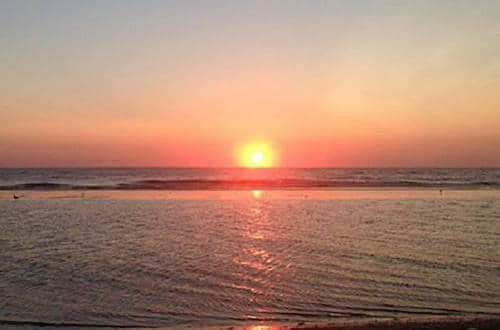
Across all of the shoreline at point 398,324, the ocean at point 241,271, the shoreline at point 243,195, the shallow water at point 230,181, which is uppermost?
the shallow water at point 230,181

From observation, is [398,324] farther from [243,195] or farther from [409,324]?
[243,195]

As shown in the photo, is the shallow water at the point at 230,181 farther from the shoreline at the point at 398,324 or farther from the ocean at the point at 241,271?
the shoreline at the point at 398,324

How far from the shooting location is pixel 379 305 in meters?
10.2

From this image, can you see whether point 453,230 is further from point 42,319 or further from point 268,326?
point 42,319

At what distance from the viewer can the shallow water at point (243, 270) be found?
10.0m

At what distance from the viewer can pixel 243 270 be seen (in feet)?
44.4

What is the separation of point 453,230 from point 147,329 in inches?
624

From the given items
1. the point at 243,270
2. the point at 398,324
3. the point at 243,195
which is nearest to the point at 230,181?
the point at 243,195

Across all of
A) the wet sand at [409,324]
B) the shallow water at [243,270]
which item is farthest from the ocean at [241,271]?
the wet sand at [409,324]

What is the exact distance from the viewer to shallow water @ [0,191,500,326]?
10.0m

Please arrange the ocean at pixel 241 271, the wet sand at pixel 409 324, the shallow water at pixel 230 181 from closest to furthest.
Answer: the wet sand at pixel 409 324, the ocean at pixel 241 271, the shallow water at pixel 230 181

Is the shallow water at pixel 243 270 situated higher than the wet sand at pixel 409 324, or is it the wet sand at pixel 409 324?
the shallow water at pixel 243 270

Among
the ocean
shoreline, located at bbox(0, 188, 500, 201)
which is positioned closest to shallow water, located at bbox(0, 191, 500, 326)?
the ocean

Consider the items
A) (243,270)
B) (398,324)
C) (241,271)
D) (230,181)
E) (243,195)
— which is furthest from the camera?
(230,181)
